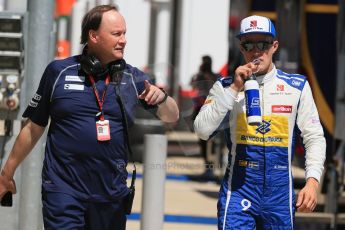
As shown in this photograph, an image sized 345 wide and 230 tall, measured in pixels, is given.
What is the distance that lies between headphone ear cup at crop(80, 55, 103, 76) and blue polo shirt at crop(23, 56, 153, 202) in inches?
1.5

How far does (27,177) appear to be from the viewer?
25.1 ft

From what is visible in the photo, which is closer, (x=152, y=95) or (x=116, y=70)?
(x=152, y=95)

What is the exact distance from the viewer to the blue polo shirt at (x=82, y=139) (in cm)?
554

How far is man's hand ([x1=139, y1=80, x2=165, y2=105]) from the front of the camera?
549 centimetres

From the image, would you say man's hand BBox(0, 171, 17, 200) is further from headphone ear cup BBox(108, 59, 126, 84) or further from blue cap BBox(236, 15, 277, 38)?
blue cap BBox(236, 15, 277, 38)

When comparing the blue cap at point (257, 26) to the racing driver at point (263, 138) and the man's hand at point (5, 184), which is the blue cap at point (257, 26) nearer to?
the racing driver at point (263, 138)

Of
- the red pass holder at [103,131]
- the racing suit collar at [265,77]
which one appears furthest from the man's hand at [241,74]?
→ the red pass holder at [103,131]

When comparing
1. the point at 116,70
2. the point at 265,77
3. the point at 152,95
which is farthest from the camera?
the point at 265,77

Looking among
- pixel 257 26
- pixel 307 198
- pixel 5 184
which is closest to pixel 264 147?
pixel 307 198

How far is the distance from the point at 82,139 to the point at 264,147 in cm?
98

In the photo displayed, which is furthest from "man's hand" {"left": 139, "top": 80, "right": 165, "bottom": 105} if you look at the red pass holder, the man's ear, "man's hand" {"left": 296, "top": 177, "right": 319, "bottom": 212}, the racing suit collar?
"man's hand" {"left": 296, "top": 177, "right": 319, "bottom": 212}

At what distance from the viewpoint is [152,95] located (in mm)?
5492

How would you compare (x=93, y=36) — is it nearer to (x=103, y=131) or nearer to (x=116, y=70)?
(x=116, y=70)

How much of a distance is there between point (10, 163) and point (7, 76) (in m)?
2.04
